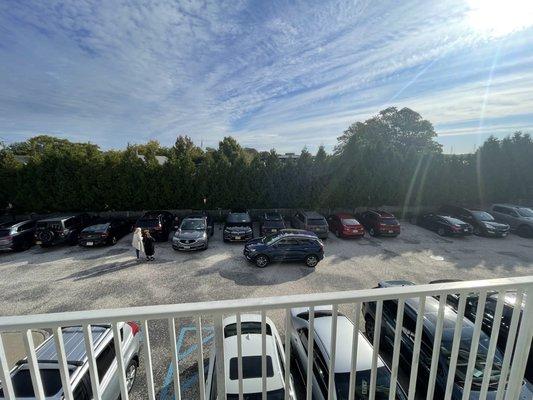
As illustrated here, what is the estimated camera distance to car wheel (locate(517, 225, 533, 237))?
49.7ft

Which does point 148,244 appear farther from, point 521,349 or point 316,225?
point 521,349

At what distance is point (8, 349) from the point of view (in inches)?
144

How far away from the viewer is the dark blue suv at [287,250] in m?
10.6

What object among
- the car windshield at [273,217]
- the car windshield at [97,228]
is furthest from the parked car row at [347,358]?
the car windshield at [97,228]

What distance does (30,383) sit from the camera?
3082 millimetres

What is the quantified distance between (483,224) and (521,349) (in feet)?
56.1

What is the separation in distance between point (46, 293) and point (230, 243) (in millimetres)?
7144

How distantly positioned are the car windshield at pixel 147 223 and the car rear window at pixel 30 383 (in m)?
10.6

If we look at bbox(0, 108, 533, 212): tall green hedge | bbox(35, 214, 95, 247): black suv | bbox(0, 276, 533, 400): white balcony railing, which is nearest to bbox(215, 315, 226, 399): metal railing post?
bbox(0, 276, 533, 400): white balcony railing

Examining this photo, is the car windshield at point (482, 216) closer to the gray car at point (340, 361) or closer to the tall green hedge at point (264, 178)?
the tall green hedge at point (264, 178)

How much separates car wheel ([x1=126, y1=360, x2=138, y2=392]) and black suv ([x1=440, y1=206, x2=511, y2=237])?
17.9 m

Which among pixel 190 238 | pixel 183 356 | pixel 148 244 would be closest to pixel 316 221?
pixel 190 238

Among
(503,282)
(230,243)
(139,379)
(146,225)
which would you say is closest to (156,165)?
(146,225)

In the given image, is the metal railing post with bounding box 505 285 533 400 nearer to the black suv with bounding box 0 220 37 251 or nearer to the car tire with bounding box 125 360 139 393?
the car tire with bounding box 125 360 139 393
